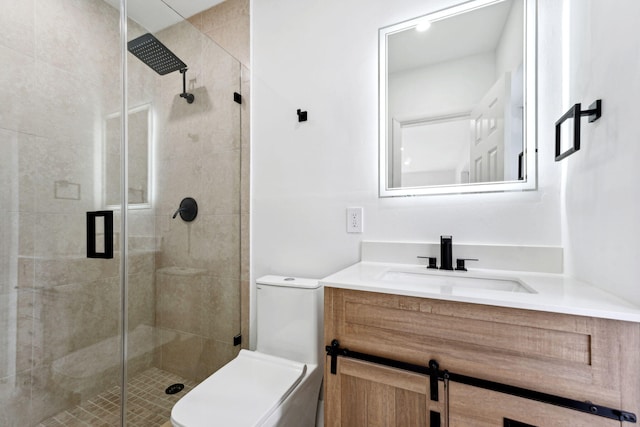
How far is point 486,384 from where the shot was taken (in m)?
0.76

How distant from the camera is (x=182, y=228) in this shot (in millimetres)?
1464

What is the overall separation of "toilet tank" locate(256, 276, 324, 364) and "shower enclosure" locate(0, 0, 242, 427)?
0.47 meters

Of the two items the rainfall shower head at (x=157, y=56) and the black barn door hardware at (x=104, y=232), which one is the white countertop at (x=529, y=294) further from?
the rainfall shower head at (x=157, y=56)

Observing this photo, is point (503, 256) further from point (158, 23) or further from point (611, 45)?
point (158, 23)

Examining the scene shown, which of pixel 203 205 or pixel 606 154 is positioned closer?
pixel 606 154

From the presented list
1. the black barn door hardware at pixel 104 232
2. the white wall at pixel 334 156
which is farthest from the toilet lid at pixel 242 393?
the black barn door hardware at pixel 104 232

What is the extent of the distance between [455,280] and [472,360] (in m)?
0.40

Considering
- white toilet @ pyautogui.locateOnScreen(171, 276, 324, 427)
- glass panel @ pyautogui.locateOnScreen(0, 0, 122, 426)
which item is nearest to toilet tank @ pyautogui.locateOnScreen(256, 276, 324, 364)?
white toilet @ pyautogui.locateOnScreen(171, 276, 324, 427)

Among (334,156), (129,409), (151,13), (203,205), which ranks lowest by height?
(129,409)

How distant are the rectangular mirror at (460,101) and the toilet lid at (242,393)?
97 cm

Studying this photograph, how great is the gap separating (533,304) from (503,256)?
1.67 feet

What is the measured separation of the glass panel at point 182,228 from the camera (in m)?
1.32

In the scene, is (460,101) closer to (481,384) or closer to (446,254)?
(446,254)

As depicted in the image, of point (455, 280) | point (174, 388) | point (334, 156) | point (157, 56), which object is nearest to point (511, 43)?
point (334, 156)
